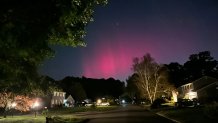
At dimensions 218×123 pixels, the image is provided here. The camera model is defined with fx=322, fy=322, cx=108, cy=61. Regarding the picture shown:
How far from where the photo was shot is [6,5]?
9094 millimetres

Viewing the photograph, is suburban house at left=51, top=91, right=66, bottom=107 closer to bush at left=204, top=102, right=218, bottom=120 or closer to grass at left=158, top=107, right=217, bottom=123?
grass at left=158, top=107, right=217, bottom=123

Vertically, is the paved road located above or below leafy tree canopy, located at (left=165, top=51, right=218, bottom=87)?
below

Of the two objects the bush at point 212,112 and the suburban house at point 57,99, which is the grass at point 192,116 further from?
the suburban house at point 57,99

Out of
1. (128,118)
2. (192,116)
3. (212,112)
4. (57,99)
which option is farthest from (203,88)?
(212,112)

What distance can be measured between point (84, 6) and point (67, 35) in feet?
4.24

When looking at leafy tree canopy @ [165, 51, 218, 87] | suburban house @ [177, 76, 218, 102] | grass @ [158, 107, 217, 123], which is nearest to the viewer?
grass @ [158, 107, 217, 123]

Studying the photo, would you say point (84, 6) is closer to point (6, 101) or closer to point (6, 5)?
point (6, 5)

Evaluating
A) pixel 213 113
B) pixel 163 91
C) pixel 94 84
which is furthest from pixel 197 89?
pixel 94 84

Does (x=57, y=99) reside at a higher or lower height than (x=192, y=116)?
higher

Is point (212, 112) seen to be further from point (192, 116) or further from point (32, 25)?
point (32, 25)

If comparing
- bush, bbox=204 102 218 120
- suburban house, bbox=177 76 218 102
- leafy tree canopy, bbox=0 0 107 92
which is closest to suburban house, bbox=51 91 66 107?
suburban house, bbox=177 76 218 102

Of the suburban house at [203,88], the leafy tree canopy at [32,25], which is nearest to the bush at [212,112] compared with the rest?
the leafy tree canopy at [32,25]

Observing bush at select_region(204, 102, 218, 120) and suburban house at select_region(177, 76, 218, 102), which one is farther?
suburban house at select_region(177, 76, 218, 102)

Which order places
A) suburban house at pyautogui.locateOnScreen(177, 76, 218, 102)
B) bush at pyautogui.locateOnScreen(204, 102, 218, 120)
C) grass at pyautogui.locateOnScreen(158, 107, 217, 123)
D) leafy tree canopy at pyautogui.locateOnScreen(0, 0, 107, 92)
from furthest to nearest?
1. suburban house at pyautogui.locateOnScreen(177, 76, 218, 102)
2. grass at pyautogui.locateOnScreen(158, 107, 217, 123)
3. bush at pyautogui.locateOnScreen(204, 102, 218, 120)
4. leafy tree canopy at pyautogui.locateOnScreen(0, 0, 107, 92)
